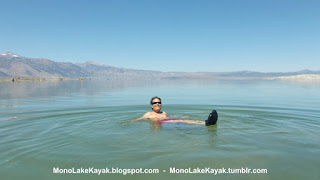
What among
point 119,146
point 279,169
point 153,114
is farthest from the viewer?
point 153,114

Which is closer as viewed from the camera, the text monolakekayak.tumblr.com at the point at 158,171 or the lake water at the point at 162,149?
the text monolakekayak.tumblr.com at the point at 158,171

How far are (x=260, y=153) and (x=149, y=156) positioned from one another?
11.5ft

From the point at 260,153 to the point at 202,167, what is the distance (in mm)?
2251

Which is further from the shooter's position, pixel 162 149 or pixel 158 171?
pixel 162 149

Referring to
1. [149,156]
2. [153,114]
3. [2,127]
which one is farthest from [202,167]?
[2,127]

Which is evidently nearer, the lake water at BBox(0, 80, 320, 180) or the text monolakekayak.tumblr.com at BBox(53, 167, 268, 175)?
the text monolakekayak.tumblr.com at BBox(53, 167, 268, 175)

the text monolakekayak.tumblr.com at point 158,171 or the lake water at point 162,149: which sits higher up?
the lake water at point 162,149

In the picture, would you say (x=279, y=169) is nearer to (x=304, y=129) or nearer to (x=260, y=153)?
(x=260, y=153)

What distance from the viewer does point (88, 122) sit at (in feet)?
43.4

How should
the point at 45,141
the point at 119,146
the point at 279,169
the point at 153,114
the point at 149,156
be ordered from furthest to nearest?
the point at 153,114 < the point at 45,141 < the point at 119,146 < the point at 149,156 < the point at 279,169

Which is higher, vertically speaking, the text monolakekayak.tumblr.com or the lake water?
the lake water

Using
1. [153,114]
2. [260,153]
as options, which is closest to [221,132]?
[260,153]

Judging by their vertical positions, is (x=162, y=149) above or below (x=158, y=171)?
above

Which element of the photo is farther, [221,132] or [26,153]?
[221,132]
